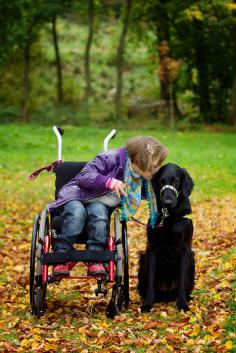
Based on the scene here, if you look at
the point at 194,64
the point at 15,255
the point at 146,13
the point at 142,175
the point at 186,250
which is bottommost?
the point at 15,255

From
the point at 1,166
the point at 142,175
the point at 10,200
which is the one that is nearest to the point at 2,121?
the point at 1,166

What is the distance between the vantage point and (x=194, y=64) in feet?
109

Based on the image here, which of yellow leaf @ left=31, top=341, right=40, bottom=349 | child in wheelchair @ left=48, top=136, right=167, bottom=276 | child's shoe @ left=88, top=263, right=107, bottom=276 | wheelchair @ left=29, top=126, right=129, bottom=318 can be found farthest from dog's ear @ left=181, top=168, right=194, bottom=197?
yellow leaf @ left=31, top=341, right=40, bottom=349

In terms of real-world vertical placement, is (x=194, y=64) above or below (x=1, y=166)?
above

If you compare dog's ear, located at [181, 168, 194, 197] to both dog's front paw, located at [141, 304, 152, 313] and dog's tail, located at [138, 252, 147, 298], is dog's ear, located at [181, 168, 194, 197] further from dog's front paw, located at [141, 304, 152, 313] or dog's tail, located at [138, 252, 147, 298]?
dog's front paw, located at [141, 304, 152, 313]

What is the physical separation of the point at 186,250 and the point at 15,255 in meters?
3.68

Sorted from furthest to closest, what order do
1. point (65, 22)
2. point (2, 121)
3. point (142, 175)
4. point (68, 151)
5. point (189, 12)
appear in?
point (65, 22)
point (2, 121)
point (189, 12)
point (68, 151)
point (142, 175)

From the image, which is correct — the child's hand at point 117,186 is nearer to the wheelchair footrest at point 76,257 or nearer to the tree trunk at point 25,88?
the wheelchair footrest at point 76,257

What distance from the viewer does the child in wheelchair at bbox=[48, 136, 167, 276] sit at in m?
5.77

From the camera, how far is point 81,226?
5859 millimetres

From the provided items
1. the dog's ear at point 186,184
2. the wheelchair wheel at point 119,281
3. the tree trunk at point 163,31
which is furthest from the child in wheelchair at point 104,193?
the tree trunk at point 163,31

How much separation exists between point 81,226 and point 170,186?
2.56ft

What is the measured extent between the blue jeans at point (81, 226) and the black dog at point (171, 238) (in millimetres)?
395

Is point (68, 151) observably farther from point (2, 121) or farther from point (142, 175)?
point (142, 175)
